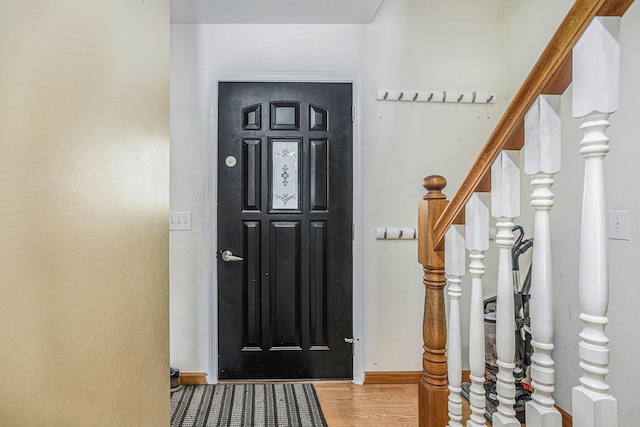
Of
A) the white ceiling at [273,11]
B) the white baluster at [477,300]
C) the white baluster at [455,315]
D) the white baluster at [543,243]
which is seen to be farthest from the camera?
the white ceiling at [273,11]

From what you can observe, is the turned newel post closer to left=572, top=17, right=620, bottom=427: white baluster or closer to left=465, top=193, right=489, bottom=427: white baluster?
left=465, top=193, right=489, bottom=427: white baluster

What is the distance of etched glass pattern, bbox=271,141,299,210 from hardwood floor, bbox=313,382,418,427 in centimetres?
120

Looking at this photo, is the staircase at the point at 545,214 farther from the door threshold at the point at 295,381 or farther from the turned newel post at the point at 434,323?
the door threshold at the point at 295,381

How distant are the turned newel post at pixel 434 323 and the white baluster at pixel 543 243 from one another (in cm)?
42

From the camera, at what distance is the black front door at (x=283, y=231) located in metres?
2.57

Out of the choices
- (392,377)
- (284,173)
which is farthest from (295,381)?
(284,173)

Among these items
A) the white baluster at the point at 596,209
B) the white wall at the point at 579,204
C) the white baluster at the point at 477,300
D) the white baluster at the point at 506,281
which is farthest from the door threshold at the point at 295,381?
the white baluster at the point at 596,209

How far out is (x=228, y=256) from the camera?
2551 millimetres

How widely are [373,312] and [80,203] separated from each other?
2.06 m

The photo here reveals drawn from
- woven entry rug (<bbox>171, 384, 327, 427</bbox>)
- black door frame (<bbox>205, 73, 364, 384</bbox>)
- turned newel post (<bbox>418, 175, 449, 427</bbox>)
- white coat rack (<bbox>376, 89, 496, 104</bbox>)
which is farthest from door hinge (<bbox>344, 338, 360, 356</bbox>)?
white coat rack (<bbox>376, 89, 496, 104</bbox>)

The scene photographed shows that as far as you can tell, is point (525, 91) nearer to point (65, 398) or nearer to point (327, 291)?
point (65, 398)

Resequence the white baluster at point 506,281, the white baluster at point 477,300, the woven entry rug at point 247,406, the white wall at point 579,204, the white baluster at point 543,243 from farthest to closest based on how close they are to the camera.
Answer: the woven entry rug at point 247,406, the white wall at point 579,204, the white baluster at point 477,300, the white baluster at point 506,281, the white baluster at point 543,243

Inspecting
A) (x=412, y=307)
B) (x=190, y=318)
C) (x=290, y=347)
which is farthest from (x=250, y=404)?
(x=412, y=307)

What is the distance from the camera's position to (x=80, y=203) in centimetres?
87
